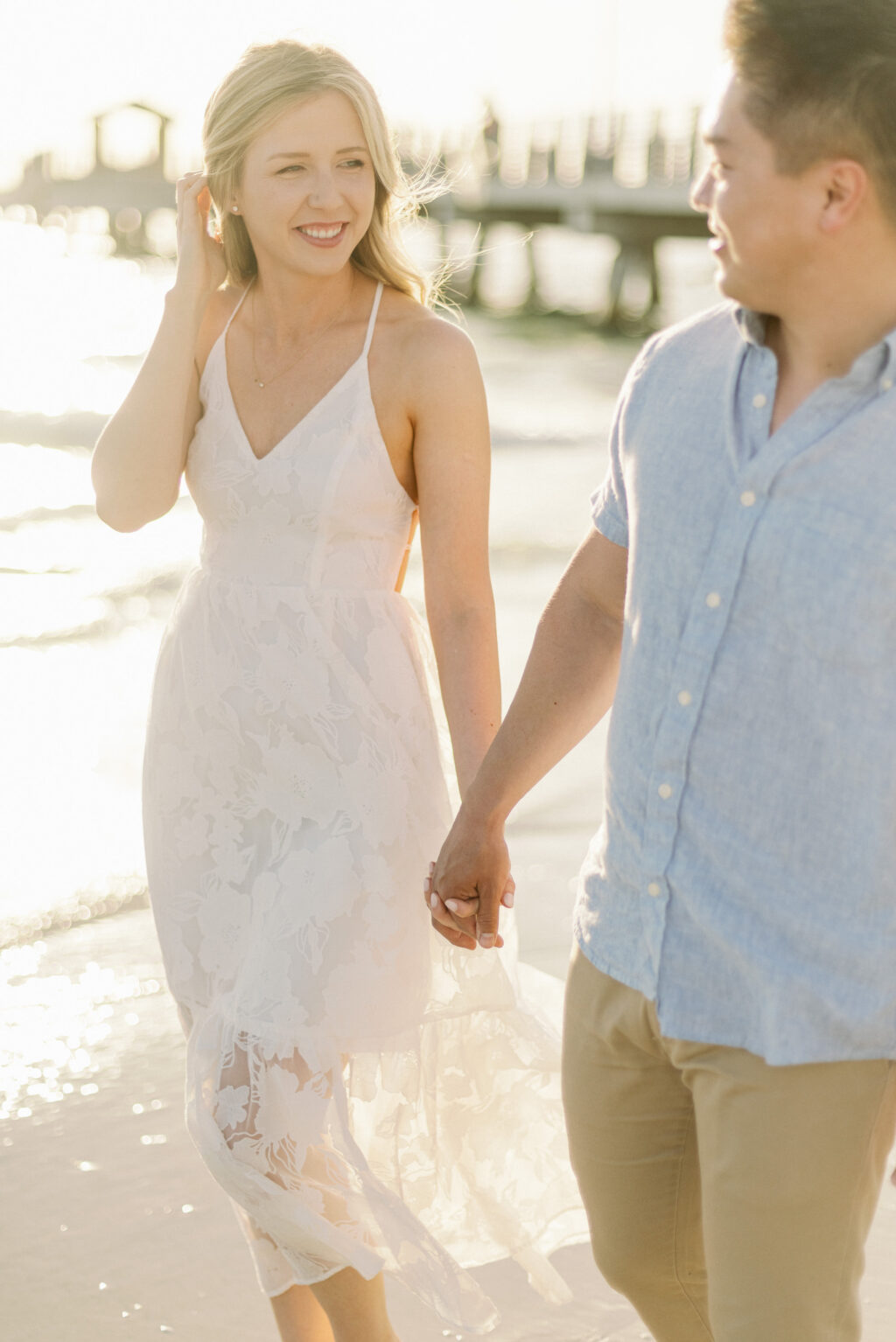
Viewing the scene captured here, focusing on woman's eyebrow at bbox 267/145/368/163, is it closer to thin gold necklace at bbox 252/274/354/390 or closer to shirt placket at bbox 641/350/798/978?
thin gold necklace at bbox 252/274/354/390

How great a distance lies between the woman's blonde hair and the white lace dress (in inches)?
3.9

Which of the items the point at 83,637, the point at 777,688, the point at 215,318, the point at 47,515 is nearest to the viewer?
the point at 777,688

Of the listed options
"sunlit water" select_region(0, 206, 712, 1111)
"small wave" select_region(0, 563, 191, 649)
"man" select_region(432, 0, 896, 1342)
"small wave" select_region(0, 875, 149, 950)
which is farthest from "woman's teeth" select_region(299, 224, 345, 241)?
"small wave" select_region(0, 563, 191, 649)

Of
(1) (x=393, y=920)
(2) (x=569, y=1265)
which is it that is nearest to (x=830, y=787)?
(1) (x=393, y=920)

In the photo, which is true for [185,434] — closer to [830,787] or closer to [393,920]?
[393,920]

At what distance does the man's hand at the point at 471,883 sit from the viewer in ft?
7.67

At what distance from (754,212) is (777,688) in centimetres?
51

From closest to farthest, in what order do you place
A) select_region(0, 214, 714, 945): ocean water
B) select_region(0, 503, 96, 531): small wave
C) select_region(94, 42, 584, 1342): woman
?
select_region(94, 42, 584, 1342): woman < select_region(0, 214, 714, 945): ocean water < select_region(0, 503, 96, 531): small wave

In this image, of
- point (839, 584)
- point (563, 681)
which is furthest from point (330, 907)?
point (839, 584)

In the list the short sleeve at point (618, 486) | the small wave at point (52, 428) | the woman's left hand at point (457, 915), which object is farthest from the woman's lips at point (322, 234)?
the small wave at point (52, 428)

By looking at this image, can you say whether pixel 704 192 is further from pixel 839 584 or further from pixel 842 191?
pixel 839 584

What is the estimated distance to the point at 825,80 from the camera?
5.45 ft

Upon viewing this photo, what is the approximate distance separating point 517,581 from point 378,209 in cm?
701

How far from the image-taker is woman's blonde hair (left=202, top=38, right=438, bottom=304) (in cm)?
262
